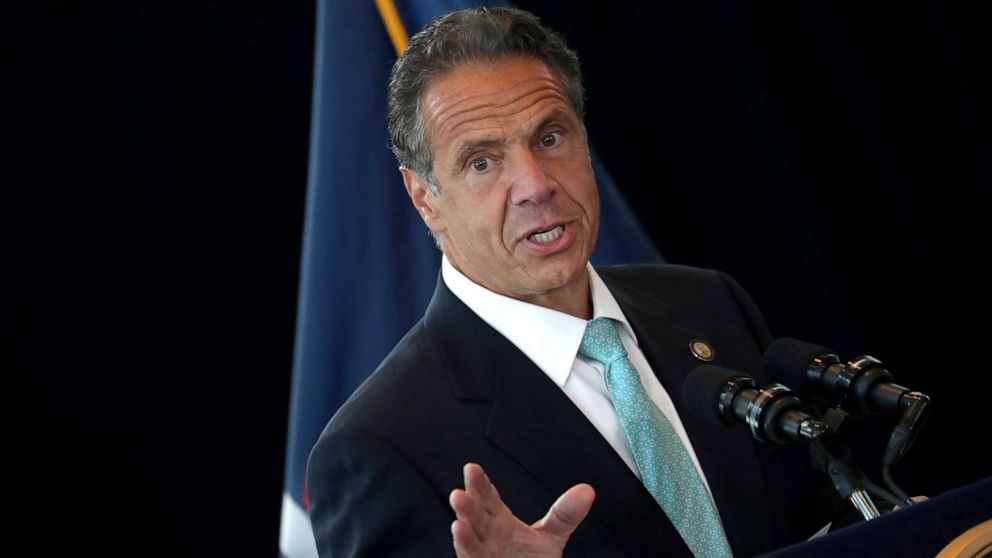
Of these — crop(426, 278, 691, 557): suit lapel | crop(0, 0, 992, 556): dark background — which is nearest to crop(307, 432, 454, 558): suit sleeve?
crop(426, 278, 691, 557): suit lapel

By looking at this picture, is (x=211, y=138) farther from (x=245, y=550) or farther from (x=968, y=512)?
(x=968, y=512)

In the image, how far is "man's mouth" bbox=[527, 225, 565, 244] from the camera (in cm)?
177

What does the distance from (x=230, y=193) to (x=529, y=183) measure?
1.11 meters

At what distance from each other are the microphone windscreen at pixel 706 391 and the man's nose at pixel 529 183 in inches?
18.9

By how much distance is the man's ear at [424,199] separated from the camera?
1.86 m

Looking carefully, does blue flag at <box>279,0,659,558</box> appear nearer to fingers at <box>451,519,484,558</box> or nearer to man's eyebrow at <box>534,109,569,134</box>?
man's eyebrow at <box>534,109,569,134</box>

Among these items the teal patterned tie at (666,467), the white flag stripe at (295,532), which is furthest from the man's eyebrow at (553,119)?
the white flag stripe at (295,532)

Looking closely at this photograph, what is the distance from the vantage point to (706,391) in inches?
52.0

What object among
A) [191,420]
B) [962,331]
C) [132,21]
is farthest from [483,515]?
[962,331]

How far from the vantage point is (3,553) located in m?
2.45

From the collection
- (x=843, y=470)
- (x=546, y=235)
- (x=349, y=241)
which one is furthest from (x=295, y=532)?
(x=843, y=470)

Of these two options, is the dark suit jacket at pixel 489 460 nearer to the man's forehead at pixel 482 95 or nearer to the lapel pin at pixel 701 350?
the lapel pin at pixel 701 350

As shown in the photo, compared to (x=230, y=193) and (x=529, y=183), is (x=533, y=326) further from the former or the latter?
(x=230, y=193)

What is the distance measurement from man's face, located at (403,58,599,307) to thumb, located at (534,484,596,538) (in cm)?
53
